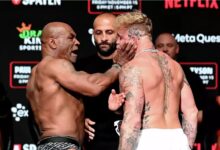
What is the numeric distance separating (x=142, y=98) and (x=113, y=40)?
5.57 ft

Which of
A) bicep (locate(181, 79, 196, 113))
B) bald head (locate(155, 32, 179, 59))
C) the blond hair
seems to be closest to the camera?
the blond hair

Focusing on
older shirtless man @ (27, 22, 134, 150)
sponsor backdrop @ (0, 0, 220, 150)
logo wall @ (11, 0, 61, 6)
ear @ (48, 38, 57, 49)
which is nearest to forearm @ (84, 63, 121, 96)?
older shirtless man @ (27, 22, 134, 150)

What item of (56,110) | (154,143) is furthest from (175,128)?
(56,110)

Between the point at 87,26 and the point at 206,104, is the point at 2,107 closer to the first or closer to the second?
the point at 87,26

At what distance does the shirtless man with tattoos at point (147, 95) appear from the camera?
5.98 metres

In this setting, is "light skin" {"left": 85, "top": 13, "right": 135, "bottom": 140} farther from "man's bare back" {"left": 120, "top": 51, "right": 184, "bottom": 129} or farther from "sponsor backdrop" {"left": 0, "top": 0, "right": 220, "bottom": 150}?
"man's bare back" {"left": 120, "top": 51, "right": 184, "bottom": 129}

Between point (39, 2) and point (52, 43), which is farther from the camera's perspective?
point (39, 2)

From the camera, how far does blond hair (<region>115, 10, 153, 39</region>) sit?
6.19 metres

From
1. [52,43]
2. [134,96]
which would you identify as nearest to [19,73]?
[52,43]

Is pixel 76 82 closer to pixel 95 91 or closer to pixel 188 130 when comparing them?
pixel 95 91

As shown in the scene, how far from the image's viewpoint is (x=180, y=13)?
8.66 metres

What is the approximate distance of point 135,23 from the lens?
244 inches

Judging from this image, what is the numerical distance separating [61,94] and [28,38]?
5.64ft

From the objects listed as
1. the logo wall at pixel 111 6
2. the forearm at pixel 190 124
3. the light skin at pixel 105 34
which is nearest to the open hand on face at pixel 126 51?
the forearm at pixel 190 124
